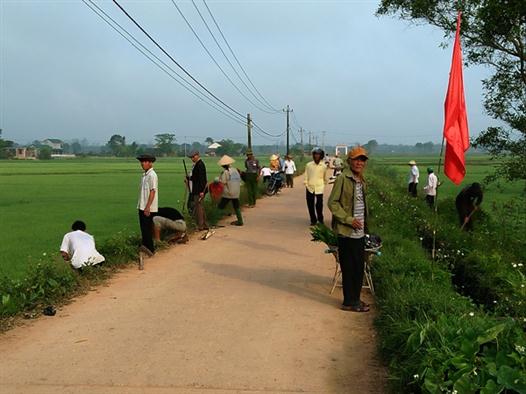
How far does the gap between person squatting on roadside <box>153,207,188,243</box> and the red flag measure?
5.29m

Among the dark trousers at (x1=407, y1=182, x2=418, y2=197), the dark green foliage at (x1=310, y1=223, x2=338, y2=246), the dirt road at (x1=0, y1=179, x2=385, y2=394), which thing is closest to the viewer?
the dirt road at (x1=0, y1=179, x2=385, y2=394)

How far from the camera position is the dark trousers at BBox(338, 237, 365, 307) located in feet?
18.6

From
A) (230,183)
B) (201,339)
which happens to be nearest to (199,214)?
(230,183)

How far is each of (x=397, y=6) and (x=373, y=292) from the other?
951 cm

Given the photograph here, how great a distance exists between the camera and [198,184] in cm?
1080

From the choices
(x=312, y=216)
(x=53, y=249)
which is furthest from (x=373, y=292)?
(x=53, y=249)

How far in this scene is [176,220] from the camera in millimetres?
9734

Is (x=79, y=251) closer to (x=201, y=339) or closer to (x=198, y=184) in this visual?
(x=201, y=339)

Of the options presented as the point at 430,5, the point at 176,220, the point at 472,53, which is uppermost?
the point at 430,5

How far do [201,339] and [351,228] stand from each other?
1.91m

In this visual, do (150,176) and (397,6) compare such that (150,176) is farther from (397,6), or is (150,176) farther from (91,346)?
(397,6)

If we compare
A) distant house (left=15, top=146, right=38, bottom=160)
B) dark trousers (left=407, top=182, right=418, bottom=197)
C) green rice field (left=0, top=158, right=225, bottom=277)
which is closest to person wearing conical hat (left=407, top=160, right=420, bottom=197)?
dark trousers (left=407, top=182, right=418, bottom=197)

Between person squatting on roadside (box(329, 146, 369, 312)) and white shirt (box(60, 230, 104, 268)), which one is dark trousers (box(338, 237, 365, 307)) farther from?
white shirt (box(60, 230, 104, 268))

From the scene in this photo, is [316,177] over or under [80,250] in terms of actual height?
over
